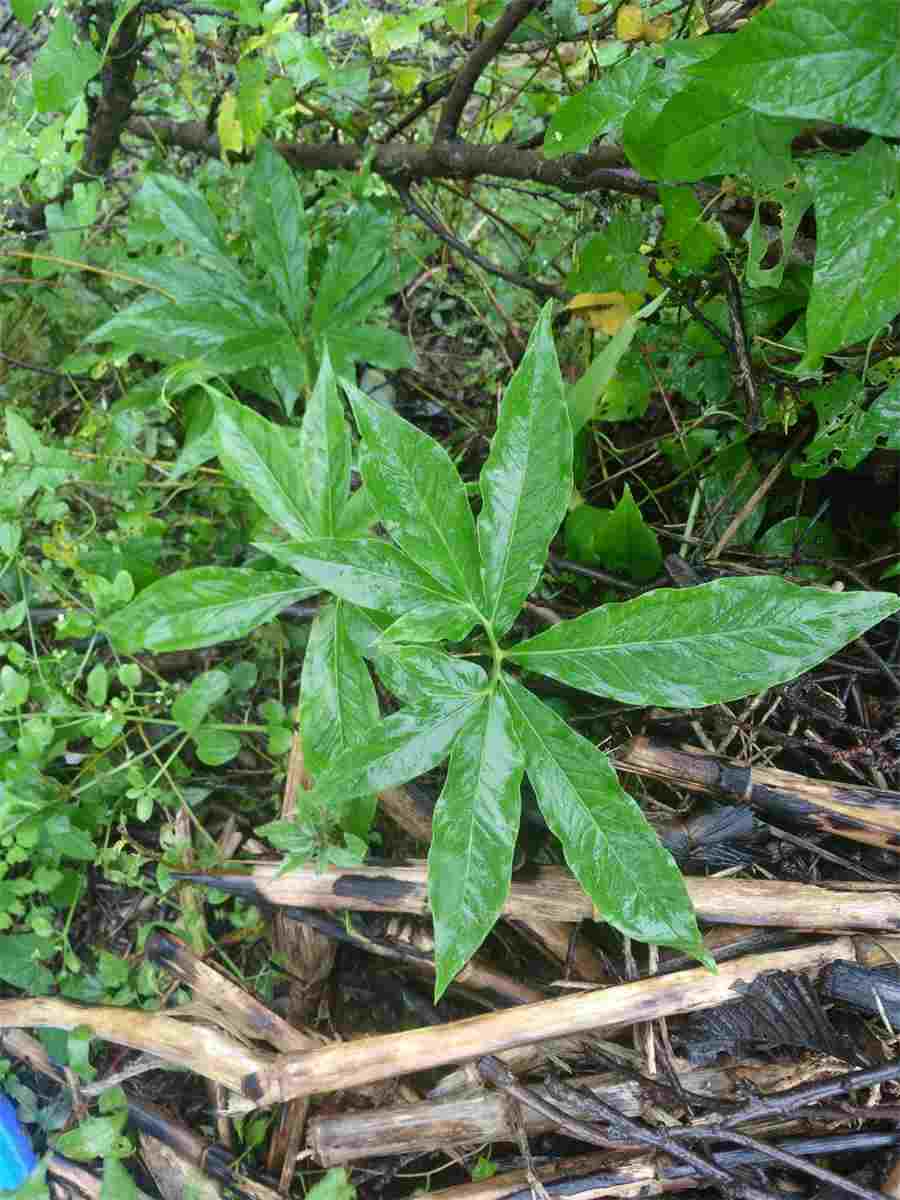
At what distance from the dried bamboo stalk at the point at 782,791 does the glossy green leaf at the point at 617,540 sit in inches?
12.2

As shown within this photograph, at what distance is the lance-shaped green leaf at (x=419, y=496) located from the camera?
1.10 m

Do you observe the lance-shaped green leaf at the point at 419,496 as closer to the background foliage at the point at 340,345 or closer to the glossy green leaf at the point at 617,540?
the background foliage at the point at 340,345

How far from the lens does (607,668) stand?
1065 millimetres

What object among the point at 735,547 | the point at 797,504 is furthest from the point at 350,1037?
the point at 797,504

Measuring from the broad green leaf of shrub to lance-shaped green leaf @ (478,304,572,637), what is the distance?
481mm

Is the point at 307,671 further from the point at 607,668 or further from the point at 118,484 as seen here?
the point at 118,484

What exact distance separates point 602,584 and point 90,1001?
4.24 feet

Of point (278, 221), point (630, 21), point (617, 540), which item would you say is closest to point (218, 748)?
point (617, 540)

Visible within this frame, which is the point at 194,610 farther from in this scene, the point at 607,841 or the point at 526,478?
the point at 607,841

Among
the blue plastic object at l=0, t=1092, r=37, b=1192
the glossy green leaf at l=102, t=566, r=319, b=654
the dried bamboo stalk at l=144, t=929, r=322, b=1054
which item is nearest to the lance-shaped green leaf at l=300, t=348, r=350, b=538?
the glossy green leaf at l=102, t=566, r=319, b=654

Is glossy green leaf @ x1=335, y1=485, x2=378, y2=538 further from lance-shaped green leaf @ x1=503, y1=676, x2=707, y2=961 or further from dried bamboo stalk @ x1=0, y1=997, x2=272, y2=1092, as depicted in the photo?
dried bamboo stalk @ x1=0, y1=997, x2=272, y2=1092

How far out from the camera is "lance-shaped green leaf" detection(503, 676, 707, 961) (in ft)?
3.29

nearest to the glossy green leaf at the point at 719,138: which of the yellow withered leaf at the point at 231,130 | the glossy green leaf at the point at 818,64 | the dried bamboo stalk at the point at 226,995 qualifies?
the glossy green leaf at the point at 818,64

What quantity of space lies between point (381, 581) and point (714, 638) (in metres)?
0.43
